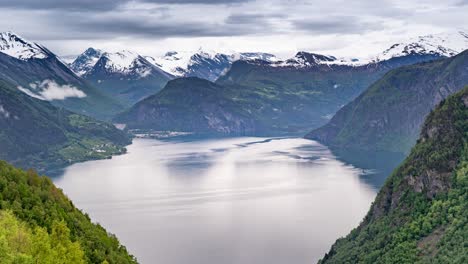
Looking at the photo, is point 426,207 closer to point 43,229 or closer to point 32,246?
point 43,229

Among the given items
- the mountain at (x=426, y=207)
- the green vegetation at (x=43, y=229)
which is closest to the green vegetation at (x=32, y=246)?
the green vegetation at (x=43, y=229)

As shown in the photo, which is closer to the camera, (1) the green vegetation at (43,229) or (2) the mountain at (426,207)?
(1) the green vegetation at (43,229)

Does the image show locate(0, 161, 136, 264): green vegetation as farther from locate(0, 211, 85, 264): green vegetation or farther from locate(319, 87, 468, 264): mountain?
locate(319, 87, 468, 264): mountain

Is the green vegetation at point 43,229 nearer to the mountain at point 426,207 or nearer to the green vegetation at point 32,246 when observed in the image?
the green vegetation at point 32,246

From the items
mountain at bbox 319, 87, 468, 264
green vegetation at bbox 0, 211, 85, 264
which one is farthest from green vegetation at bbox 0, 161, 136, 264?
mountain at bbox 319, 87, 468, 264

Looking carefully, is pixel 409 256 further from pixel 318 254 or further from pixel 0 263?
pixel 0 263
